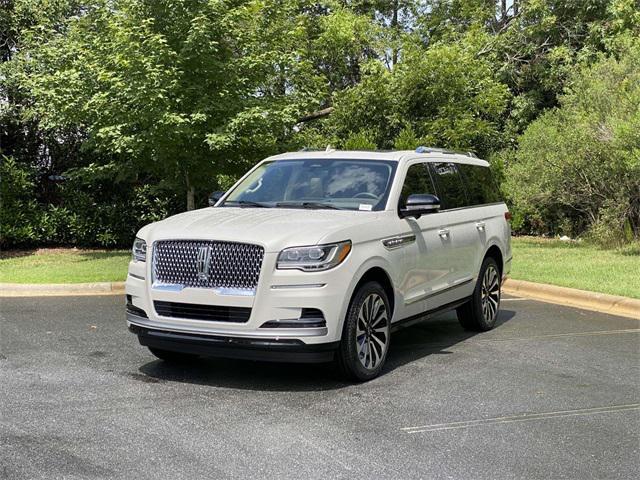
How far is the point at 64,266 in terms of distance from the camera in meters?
14.2

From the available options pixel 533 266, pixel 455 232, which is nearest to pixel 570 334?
pixel 455 232

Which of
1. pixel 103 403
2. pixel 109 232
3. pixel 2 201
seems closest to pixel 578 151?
pixel 109 232

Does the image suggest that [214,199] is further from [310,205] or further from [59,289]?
[59,289]

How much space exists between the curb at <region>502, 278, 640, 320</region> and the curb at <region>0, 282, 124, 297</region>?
20.1 ft

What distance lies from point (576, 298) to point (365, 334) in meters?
5.57

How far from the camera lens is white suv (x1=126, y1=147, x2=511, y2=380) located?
19.0 ft

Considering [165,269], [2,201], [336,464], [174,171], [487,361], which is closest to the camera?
[336,464]

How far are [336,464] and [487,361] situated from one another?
314 cm

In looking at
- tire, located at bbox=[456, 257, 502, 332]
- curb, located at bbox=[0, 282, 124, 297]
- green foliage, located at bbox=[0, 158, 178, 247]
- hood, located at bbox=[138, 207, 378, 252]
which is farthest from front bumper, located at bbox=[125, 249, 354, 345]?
green foliage, located at bbox=[0, 158, 178, 247]

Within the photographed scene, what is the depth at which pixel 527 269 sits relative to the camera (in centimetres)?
1350

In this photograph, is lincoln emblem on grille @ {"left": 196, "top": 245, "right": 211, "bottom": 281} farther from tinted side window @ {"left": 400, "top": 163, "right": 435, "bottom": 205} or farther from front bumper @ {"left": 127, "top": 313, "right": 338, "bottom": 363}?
tinted side window @ {"left": 400, "top": 163, "right": 435, "bottom": 205}

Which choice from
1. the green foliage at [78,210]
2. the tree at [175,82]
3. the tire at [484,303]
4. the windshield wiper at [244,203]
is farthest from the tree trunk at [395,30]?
the windshield wiper at [244,203]

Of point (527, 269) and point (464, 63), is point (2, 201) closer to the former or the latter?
point (527, 269)

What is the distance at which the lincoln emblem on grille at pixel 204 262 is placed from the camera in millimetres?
5949
